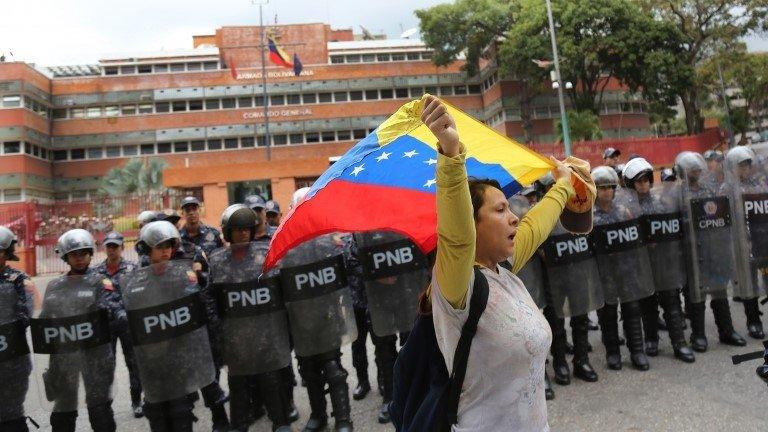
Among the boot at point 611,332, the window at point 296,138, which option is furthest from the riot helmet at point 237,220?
the window at point 296,138

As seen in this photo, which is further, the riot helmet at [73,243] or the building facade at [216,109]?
the building facade at [216,109]

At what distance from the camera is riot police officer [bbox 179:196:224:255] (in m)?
5.32

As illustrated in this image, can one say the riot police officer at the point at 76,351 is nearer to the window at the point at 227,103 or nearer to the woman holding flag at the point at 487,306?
the woman holding flag at the point at 487,306

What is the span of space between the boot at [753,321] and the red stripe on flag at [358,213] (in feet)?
13.3

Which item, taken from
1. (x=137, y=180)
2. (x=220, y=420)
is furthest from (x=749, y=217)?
(x=137, y=180)

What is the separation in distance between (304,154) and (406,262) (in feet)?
133

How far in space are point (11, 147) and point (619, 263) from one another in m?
45.2

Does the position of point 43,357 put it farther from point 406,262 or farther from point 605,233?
point 605,233

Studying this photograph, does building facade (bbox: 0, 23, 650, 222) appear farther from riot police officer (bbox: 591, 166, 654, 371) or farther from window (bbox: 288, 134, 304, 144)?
riot police officer (bbox: 591, 166, 654, 371)

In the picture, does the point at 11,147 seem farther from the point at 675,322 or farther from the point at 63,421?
the point at 675,322

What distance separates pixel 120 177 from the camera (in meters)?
34.8

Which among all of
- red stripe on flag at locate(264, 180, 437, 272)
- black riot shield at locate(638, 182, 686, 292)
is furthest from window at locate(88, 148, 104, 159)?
red stripe on flag at locate(264, 180, 437, 272)

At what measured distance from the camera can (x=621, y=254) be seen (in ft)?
15.0

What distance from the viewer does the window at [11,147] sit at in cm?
3809
